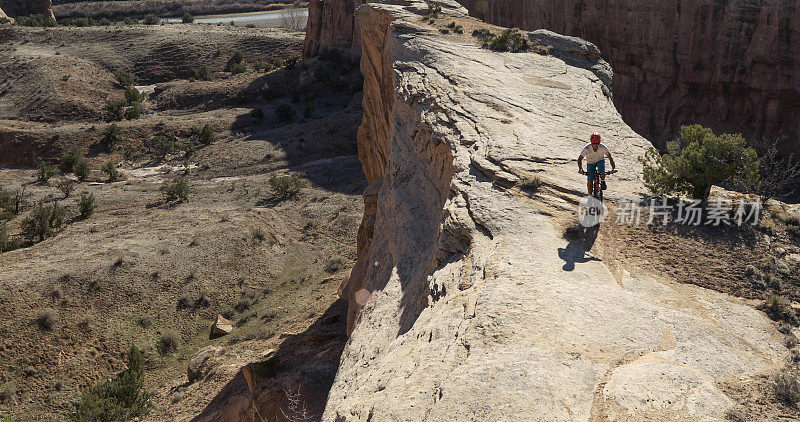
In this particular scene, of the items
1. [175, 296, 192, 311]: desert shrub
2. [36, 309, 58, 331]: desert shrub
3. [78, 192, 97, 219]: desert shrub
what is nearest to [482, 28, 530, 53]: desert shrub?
[175, 296, 192, 311]: desert shrub

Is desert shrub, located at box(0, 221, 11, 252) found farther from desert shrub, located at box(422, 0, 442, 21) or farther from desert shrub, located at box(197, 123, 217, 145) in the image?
desert shrub, located at box(422, 0, 442, 21)

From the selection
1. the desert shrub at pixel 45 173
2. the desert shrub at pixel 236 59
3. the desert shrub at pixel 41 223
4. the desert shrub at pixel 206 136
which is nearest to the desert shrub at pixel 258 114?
the desert shrub at pixel 206 136

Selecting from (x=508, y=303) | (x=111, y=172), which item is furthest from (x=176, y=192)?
(x=508, y=303)

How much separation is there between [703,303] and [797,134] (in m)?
33.0

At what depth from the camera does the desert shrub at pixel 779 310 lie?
30.7 feet

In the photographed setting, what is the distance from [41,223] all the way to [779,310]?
2827cm

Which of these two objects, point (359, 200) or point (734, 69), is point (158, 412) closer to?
point (359, 200)

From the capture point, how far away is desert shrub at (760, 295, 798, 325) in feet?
30.7

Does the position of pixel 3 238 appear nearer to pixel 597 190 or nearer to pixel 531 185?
pixel 531 185

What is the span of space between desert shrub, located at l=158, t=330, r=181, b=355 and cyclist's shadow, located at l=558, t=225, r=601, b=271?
15.0m

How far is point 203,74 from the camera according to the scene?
197ft

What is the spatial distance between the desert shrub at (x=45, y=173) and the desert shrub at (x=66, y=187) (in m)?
1.83

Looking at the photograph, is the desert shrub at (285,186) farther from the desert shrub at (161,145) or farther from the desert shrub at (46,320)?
the desert shrub at (46,320)

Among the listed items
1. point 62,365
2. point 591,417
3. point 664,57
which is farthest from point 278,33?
point 591,417
